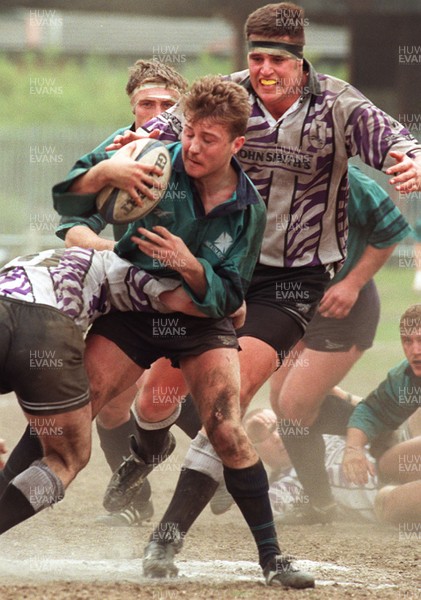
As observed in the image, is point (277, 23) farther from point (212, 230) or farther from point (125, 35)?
point (125, 35)

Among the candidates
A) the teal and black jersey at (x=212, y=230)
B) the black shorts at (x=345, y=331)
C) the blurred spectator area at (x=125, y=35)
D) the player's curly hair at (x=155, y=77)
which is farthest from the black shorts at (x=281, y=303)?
the blurred spectator area at (x=125, y=35)

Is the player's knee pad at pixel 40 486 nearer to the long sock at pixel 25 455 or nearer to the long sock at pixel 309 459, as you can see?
the long sock at pixel 25 455

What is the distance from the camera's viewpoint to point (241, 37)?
71.0 feet

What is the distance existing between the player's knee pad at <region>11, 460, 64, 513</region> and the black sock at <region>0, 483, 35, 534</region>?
0.03 m

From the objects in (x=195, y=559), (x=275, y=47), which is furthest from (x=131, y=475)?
(x=275, y=47)

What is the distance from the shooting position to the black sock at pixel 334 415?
6.76 m

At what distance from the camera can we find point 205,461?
4797mm

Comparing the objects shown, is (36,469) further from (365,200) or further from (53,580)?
(365,200)

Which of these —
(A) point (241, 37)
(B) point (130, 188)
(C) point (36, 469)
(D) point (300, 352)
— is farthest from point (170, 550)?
(A) point (241, 37)

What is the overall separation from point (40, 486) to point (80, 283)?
2.41ft

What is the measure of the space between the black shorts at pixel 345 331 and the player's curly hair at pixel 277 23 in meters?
2.04

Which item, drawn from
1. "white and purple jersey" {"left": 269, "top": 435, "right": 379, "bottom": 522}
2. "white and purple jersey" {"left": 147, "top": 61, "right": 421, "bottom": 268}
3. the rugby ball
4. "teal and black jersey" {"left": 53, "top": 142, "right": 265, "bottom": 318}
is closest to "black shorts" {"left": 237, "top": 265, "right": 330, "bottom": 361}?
"white and purple jersey" {"left": 147, "top": 61, "right": 421, "bottom": 268}

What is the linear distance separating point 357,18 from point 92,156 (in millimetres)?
19081

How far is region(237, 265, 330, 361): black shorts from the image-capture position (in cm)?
495
